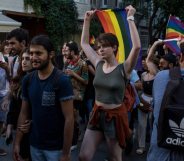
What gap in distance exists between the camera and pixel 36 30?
20016 mm

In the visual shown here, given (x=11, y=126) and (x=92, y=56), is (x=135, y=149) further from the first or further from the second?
(x=11, y=126)

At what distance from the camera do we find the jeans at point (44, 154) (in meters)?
3.60

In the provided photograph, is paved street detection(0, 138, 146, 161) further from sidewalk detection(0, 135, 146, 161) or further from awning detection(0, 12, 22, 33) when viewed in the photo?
awning detection(0, 12, 22, 33)

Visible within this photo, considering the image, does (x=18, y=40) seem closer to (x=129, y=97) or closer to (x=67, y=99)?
(x=67, y=99)

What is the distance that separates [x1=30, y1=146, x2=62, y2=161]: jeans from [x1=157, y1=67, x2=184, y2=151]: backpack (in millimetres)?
1035

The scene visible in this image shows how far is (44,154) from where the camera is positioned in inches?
143

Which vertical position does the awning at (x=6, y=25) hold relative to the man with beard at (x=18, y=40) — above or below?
below

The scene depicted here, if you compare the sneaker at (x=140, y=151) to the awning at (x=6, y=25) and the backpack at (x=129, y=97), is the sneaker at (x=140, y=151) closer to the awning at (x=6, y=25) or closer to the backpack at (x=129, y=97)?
the backpack at (x=129, y=97)

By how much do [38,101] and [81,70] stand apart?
360 centimetres

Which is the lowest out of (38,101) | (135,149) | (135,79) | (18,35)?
(135,149)

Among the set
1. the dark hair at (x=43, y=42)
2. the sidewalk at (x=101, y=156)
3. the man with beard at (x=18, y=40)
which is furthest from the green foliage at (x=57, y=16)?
the dark hair at (x=43, y=42)

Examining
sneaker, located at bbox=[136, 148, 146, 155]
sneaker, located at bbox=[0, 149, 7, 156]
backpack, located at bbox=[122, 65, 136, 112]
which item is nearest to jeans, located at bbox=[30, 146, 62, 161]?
backpack, located at bbox=[122, 65, 136, 112]

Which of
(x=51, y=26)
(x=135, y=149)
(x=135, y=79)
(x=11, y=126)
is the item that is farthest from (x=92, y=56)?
(x=51, y=26)

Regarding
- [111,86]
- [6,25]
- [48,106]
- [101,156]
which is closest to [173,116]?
[48,106]
